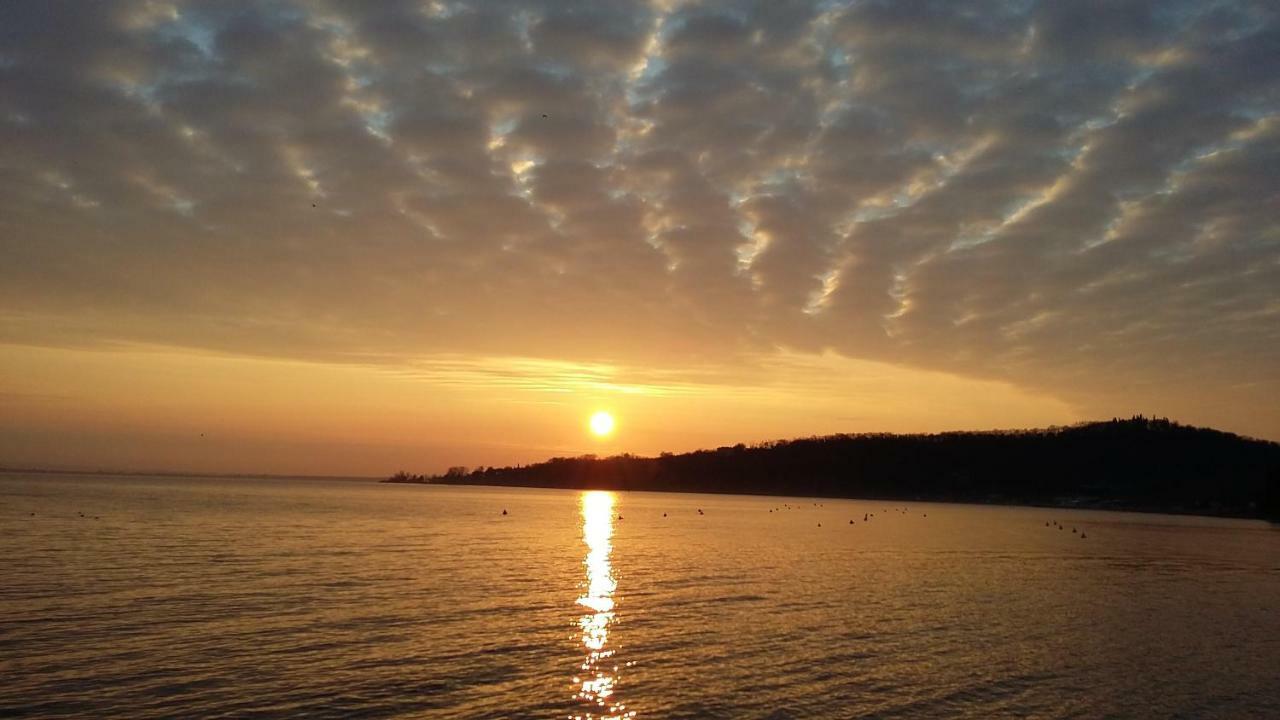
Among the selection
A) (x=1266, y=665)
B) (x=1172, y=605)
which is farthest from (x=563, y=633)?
(x=1172, y=605)

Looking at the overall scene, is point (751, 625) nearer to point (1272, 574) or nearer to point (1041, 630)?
point (1041, 630)

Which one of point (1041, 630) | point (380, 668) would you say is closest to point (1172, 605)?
point (1041, 630)

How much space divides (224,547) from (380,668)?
3968cm

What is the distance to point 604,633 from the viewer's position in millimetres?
32344

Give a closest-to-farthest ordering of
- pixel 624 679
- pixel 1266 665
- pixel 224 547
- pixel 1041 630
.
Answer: pixel 624 679, pixel 1266 665, pixel 1041 630, pixel 224 547

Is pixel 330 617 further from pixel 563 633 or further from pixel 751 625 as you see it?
pixel 751 625

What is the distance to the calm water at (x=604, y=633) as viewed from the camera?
23.2m

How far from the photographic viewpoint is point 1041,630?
35.8 meters

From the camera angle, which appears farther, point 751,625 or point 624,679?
point 751,625

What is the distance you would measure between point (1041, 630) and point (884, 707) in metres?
16.5

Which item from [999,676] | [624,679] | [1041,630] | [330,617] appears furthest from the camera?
[1041,630]

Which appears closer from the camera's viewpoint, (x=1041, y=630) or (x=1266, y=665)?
(x=1266, y=665)

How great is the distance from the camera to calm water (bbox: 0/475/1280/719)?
23.2 m

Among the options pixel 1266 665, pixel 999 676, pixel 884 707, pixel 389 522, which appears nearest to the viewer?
pixel 884 707
